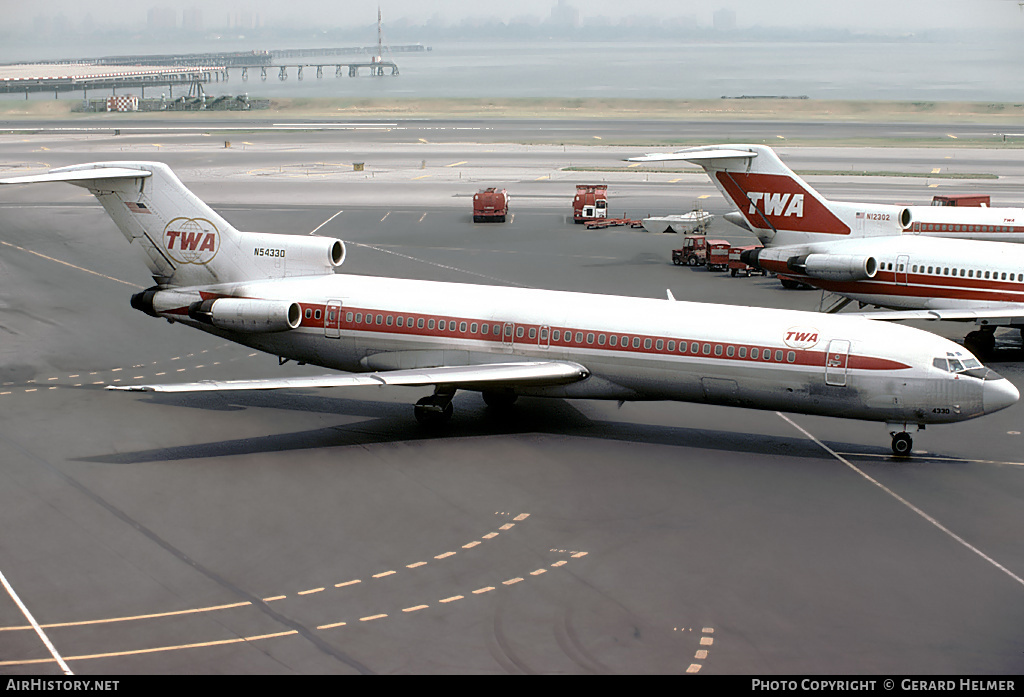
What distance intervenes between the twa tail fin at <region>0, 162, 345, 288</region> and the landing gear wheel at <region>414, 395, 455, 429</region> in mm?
5139

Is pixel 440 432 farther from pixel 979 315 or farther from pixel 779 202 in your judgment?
pixel 779 202

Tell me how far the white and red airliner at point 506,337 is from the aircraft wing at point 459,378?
0.05 m

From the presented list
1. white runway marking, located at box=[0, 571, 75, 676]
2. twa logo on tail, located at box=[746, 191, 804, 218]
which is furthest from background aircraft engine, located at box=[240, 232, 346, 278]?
twa logo on tail, located at box=[746, 191, 804, 218]

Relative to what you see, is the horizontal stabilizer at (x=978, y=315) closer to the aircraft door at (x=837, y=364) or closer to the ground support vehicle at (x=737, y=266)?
the aircraft door at (x=837, y=364)

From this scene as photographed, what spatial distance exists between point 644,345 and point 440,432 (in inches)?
234

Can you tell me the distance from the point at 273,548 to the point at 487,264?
32454mm

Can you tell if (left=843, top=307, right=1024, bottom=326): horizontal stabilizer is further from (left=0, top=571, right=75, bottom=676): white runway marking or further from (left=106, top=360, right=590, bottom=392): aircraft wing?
(left=0, top=571, right=75, bottom=676): white runway marking

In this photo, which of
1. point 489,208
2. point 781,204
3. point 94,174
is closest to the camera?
point 94,174

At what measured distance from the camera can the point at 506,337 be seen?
92.0 feet

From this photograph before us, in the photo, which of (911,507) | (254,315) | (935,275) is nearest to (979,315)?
(935,275)

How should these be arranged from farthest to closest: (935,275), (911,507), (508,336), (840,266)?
1. (840,266)
2. (935,275)
3. (508,336)
4. (911,507)

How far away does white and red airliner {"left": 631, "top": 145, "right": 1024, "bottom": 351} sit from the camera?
3625 cm

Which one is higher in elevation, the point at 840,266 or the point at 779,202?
the point at 779,202
